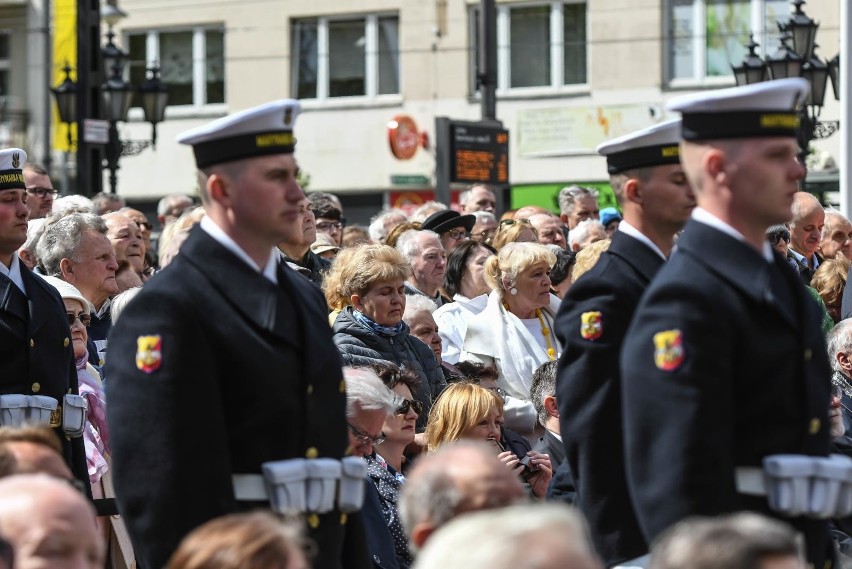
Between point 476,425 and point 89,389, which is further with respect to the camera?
point 89,389

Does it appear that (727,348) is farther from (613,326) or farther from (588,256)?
(588,256)

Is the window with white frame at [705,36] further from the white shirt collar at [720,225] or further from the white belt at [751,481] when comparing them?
the white belt at [751,481]

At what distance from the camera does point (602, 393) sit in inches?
183

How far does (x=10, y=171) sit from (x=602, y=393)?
2.95 metres

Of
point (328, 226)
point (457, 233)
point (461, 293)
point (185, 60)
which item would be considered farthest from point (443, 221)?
point (185, 60)

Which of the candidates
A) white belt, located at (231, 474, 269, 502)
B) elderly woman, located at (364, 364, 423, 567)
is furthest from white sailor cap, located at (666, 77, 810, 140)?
elderly woman, located at (364, 364, 423, 567)

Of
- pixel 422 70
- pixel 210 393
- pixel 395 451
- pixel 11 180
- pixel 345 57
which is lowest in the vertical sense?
pixel 395 451

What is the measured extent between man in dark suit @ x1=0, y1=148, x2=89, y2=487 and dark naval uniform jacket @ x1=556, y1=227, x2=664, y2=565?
7.40 feet

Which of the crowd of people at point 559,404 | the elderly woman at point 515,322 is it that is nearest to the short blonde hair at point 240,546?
the crowd of people at point 559,404

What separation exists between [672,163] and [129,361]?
172 cm

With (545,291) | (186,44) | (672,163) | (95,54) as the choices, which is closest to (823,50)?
(186,44)

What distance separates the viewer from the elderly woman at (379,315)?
7715mm

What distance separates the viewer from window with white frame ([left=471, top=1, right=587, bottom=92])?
28484 mm

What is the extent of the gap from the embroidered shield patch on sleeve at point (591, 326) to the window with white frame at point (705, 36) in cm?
2311
